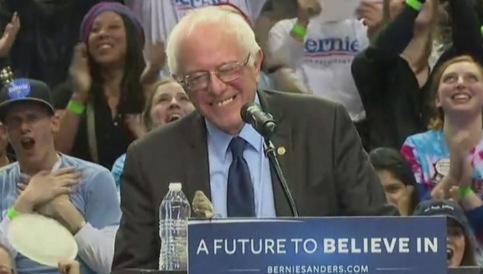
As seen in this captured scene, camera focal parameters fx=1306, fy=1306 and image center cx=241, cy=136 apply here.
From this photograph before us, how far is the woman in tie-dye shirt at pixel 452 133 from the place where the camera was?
6.45 metres

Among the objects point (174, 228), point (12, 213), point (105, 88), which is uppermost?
A: point (105, 88)

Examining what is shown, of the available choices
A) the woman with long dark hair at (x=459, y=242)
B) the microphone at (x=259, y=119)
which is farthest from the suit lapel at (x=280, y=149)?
the woman with long dark hair at (x=459, y=242)

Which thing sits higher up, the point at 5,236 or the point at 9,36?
the point at 9,36

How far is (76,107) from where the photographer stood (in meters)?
7.21

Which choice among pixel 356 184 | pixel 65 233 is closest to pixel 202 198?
pixel 356 184

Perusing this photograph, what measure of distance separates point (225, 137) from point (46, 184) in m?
2.51

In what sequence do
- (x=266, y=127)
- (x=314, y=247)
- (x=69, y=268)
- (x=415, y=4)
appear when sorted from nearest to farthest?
(x=314, y=247), (x=266, y=127), (x=69, y=268), (x=415, y=4)

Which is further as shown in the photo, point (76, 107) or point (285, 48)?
point (285, 48)

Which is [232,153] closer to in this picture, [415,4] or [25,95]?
[25,95]

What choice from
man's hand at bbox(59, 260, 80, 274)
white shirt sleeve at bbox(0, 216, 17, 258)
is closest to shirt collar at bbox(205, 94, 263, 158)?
man's hand at bbox(59, 260, 80, 274)

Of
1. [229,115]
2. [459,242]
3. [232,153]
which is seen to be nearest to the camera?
[229,115]

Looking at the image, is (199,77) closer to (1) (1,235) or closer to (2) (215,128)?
(2) (215,128)

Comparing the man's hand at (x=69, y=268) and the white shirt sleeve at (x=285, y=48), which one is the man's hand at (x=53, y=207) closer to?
the man's hand at (x=69, y=268)

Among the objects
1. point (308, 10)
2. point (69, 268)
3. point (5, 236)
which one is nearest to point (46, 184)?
point (5, 236)
